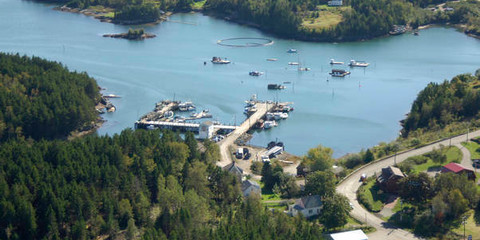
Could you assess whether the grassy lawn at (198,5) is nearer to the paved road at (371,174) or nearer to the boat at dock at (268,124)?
the boat at dock at (268,124)

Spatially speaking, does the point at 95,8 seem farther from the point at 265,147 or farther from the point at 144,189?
the point at 144,189

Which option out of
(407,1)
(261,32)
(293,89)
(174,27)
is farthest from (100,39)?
(407,1)

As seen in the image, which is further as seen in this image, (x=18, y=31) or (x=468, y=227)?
(x=18, y=31)

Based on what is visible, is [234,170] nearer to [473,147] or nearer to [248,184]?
[248,184]

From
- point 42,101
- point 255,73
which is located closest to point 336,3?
point 255,73

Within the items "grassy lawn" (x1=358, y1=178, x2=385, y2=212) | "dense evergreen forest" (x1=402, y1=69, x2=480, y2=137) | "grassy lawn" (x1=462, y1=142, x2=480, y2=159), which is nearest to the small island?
"dense evergreen forest" (x1=402, y1=69, x2=480, y2=137)

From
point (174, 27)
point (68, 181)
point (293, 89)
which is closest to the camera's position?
point (68, 181)

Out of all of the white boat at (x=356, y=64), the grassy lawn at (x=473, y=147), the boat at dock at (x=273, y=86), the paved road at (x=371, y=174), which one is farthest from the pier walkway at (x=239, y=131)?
the white boat at (x=356, y=64)
